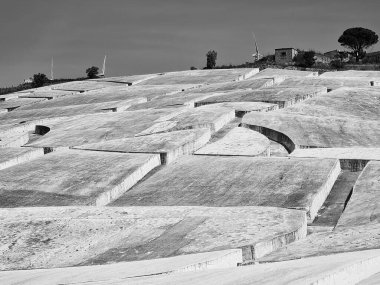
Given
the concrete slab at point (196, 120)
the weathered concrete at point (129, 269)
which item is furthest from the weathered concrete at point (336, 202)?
the concrete slab at point (196, 120)

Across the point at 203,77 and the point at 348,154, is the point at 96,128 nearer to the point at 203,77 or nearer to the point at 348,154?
the point at 348,154

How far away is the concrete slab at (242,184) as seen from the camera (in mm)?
16562

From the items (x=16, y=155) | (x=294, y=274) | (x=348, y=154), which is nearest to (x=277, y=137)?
(x=348, y=154)

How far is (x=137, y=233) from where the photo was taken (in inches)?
560

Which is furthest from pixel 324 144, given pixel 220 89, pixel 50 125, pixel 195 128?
pixel 220 89

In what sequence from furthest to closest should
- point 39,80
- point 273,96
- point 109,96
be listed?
point 39,80
point 109,96
point 273,96

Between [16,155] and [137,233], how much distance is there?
12.4 metres

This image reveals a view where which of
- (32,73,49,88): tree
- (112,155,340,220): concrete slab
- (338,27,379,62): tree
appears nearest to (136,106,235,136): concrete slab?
(112,155,340,220): concrete slab

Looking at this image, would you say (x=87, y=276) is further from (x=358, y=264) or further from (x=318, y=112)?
(x=318, y=112)

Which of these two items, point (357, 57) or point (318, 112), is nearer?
point (318, 112)

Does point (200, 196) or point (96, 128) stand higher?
point (96, 128)

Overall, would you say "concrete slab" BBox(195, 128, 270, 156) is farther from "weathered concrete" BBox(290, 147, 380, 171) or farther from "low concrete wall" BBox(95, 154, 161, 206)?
"low concrete wall" BBox(95, 154, 161, 206)

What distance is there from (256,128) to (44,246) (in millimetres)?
14121

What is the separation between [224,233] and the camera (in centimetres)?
1337
